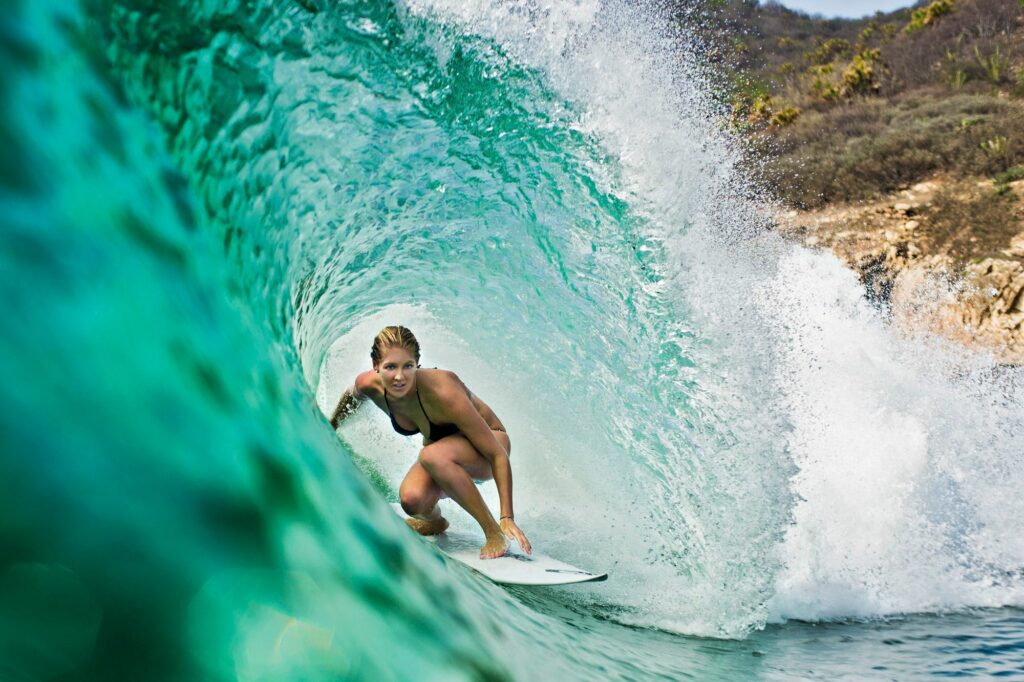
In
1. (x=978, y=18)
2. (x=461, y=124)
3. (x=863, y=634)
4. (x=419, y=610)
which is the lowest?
(x=863, y=634)

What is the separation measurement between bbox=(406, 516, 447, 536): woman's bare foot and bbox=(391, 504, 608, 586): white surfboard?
0.11ft

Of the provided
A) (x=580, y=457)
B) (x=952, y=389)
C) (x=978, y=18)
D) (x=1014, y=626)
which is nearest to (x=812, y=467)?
(x=1014, y=626)

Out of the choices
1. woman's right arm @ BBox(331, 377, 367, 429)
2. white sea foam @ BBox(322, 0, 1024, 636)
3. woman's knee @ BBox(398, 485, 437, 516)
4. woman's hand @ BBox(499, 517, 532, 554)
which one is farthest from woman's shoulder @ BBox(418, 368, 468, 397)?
white sea foam @ BBox(322, 0, 1024, 636)

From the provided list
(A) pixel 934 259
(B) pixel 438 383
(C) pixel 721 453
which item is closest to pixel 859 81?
(A) pixel 934 259

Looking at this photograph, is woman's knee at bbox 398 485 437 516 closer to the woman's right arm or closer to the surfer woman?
the surfer woman

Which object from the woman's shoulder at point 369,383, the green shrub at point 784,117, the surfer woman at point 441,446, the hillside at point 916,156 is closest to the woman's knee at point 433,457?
the surfer woman at point 441,446

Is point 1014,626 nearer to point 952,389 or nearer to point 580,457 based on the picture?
point 580,457

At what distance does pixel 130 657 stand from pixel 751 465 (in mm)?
3727

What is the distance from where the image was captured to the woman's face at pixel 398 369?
10.0ft

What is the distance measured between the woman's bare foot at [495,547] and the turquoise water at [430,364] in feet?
0.60

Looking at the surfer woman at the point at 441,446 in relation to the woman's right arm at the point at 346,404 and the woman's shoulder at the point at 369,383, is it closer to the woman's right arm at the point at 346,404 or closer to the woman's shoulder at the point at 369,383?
the woman's shoulder at the point at 369,383

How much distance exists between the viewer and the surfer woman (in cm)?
306

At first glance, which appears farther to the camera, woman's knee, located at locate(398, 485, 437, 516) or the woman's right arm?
the woman's right arm

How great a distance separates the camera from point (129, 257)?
2.34 ft
